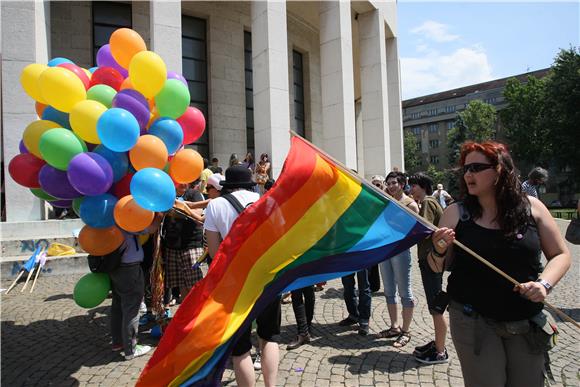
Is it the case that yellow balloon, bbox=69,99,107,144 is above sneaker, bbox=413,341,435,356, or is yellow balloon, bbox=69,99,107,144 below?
above

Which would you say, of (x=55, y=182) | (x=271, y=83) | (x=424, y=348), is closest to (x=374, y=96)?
(x=271, y=83)

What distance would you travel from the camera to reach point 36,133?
4.16 m

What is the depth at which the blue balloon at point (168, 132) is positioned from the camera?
14.0 ft

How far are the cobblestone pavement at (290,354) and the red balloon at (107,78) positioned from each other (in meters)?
3.01

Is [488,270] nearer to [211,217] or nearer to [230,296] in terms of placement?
[230,296]

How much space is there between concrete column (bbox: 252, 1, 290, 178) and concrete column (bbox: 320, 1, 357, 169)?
2.53m

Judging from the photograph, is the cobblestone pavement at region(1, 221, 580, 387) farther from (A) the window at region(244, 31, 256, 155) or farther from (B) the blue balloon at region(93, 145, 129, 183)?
(A) the window at region(244, 31, 256, 155)

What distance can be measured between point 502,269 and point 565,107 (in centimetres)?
3981

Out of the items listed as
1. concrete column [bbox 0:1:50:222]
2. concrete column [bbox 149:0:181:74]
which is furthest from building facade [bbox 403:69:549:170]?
concrete column [bbox 0:1:50:222]

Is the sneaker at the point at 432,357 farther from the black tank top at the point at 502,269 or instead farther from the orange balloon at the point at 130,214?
the orange balloon at the point at 130,214

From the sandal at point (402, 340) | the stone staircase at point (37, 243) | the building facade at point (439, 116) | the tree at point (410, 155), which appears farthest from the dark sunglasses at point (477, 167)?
the building facade at point (439, 116)

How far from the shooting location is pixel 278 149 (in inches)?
484

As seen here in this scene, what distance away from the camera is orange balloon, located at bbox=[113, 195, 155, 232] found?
3.86m

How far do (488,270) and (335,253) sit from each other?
Result: 0.93 metres
